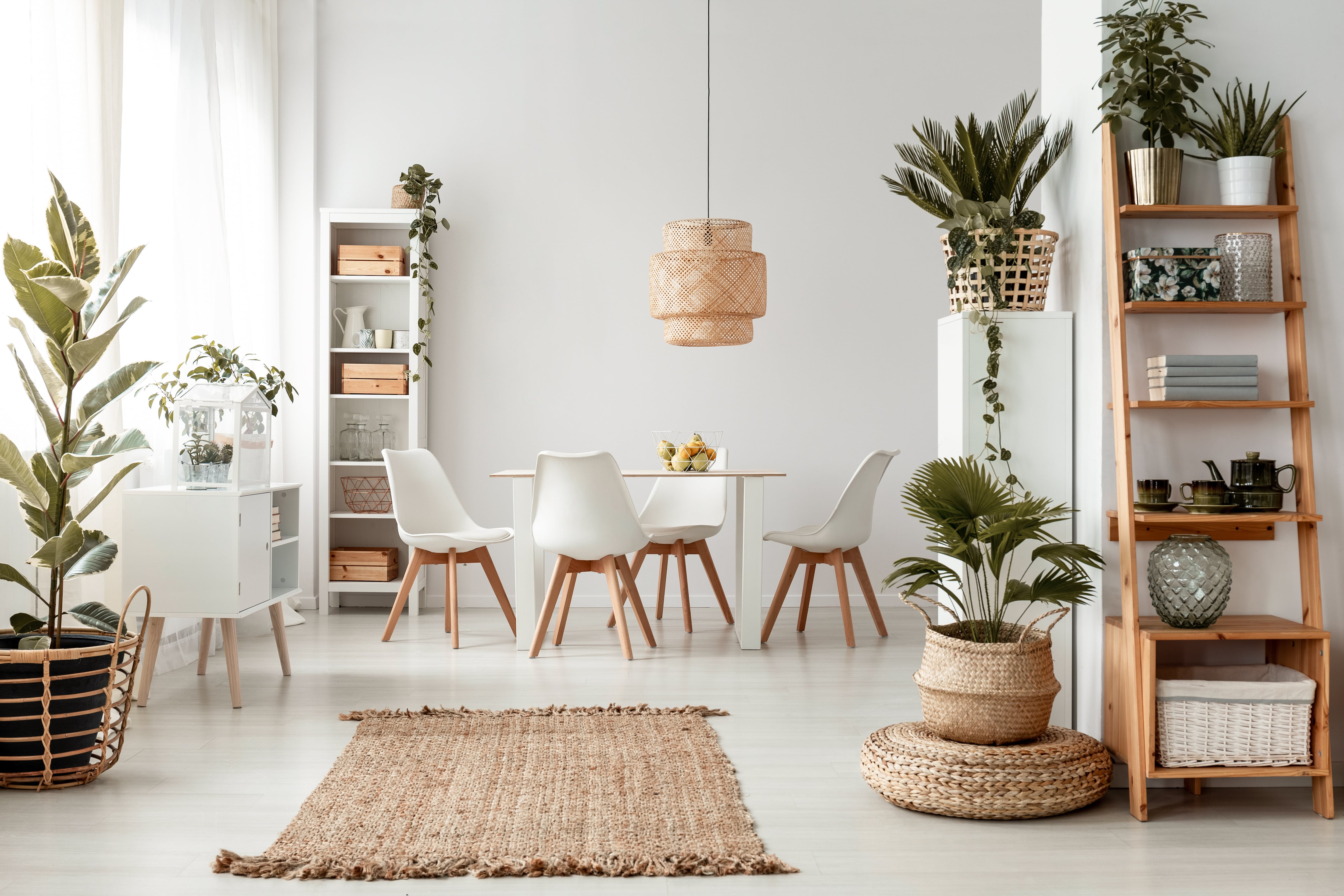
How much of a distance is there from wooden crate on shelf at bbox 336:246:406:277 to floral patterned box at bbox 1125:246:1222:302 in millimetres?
3701

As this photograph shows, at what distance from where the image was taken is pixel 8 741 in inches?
96.1

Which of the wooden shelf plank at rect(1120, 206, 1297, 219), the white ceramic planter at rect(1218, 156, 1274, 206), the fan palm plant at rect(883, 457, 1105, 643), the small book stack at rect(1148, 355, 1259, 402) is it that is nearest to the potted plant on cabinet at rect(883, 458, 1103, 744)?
the fan palm plant at rect(883, 457, 1105, 643)

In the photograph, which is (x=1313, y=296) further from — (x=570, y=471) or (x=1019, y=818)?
(x=570, y=471)

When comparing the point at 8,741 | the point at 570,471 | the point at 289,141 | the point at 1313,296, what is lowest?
the point at 8,741

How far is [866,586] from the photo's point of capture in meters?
4.54

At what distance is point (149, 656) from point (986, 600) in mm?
2513

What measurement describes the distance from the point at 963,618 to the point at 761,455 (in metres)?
2.67

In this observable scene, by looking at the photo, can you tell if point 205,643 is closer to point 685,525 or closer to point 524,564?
point 524,564

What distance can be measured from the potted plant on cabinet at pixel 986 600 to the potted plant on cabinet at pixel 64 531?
6.29 feet

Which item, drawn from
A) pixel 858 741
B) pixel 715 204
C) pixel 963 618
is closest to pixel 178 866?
pixel 858 741

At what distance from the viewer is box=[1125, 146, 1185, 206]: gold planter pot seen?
2.48 m

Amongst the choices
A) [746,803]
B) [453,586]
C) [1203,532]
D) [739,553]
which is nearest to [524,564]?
[453,586]

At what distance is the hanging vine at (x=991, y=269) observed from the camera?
2709 millimetres

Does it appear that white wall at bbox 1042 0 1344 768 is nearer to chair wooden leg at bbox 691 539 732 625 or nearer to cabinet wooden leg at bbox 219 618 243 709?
chair wooden leg at bbox 691 539 732 625
